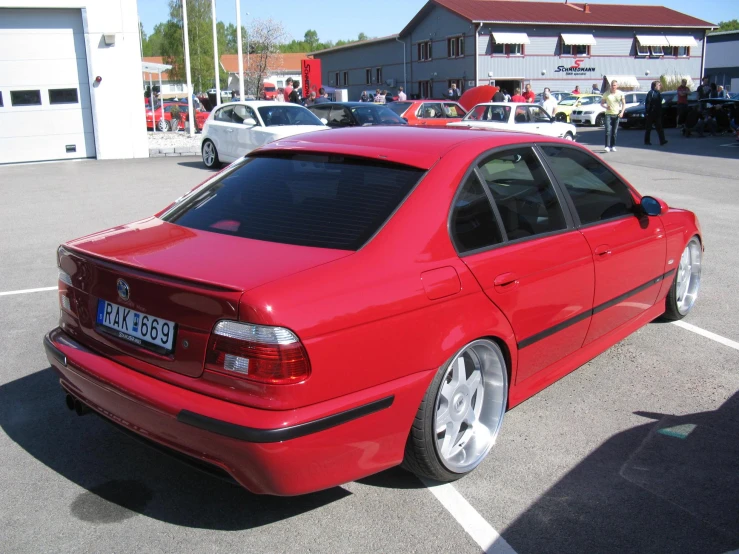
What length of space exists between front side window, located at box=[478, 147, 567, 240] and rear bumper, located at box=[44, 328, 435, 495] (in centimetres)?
106

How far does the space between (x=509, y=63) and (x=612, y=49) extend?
29.0 ft

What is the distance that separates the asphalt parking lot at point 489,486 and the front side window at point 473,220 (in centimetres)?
107

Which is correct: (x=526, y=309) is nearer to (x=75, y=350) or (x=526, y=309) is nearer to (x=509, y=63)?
(x=75, y=350)

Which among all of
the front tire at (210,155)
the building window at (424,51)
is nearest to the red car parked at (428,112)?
the front tire at (210,155)

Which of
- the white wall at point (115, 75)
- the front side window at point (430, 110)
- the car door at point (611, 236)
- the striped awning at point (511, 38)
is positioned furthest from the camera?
the striped awning at point (511, 38)

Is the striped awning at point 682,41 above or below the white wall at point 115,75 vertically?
above

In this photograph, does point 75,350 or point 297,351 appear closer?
point 297,351

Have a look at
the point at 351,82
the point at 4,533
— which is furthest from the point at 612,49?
the point at 4,533

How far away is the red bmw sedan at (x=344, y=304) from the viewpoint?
268 centimetres

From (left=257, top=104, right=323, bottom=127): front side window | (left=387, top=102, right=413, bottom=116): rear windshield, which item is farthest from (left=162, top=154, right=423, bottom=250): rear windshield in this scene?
(left=387, top=102, right=413, bottom=116): rear windshield

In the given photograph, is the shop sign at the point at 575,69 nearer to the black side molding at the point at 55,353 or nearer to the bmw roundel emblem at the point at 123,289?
the black side molding at the point at 55,353

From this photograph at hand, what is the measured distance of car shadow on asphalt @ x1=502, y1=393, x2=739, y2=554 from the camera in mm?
2930

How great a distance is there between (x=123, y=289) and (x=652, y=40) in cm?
5827

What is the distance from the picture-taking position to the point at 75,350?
3.26 m
